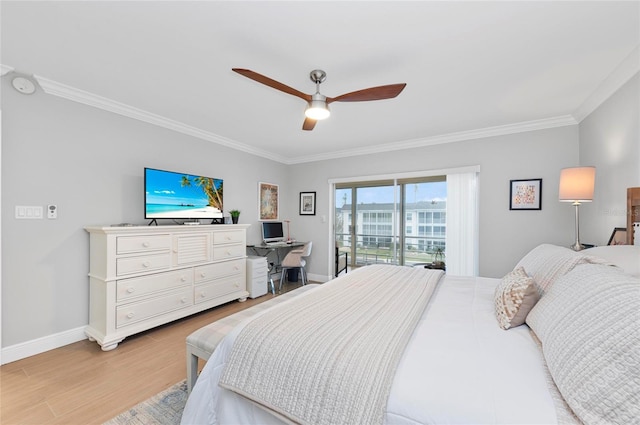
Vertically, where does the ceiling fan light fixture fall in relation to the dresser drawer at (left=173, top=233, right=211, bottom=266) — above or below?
above

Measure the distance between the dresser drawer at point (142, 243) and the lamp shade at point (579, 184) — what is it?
4187mm

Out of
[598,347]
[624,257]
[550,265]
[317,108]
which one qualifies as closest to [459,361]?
[598,347]

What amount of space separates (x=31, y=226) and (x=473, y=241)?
5082 mm

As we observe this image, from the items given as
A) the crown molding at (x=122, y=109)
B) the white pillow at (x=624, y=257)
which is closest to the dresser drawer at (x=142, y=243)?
the crown molding at (x=122, y=109)

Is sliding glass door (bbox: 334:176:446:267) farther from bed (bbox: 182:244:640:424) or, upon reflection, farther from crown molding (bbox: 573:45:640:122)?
bed (bbox: 182:244:640:424)

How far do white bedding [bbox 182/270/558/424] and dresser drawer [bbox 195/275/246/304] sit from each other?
2.21m

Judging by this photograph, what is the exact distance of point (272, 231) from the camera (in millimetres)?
4902

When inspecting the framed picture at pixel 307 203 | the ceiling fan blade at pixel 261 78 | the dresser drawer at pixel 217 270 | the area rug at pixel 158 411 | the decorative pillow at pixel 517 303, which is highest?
the ceiling fan blade at pixel 261 78

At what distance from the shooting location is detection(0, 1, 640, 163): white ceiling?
160 centimetres

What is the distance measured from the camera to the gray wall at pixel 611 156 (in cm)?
213

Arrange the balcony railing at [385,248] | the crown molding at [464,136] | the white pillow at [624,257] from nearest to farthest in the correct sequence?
the white pillow at [624,257] < the crown molding at [464,136] < the balcony railing at [385,248]

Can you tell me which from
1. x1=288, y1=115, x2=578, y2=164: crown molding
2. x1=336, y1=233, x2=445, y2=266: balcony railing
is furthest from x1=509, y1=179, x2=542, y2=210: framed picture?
x1=336, y1=233, x2=445, y2=266: balcony railing

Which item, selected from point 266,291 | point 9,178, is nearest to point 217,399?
point 9,178

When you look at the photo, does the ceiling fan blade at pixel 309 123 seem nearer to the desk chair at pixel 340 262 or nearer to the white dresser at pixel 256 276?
the white dresser at pixel 256 276
